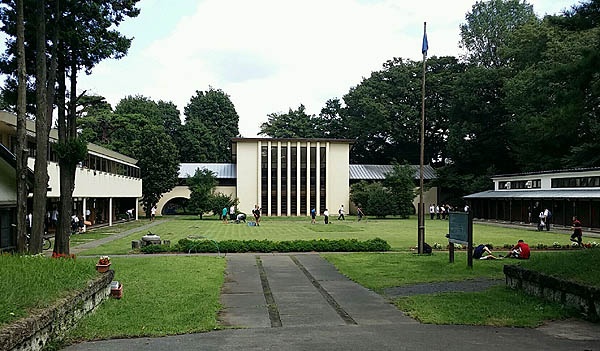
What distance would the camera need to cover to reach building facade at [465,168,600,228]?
39750 mm

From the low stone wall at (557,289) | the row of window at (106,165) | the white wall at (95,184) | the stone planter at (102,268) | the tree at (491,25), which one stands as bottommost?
the low stone wall at (557,289)

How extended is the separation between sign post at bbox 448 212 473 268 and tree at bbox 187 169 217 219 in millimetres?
39907

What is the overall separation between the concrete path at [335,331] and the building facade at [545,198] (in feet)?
102

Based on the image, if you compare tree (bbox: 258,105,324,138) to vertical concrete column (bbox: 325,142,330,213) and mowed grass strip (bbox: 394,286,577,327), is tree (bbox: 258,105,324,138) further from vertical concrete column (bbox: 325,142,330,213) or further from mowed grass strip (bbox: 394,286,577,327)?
mowed grass strip (bbox: 394,286,577,327)

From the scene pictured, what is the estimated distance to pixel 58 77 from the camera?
2084 centimetres

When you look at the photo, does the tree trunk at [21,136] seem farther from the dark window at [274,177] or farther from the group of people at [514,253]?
the dark window at [274,177]

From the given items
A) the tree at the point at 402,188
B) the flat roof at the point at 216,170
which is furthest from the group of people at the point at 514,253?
the flat roof at the point at 216,170

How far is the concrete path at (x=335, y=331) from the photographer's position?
8.18 meters

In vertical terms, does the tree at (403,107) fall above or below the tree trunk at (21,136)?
above

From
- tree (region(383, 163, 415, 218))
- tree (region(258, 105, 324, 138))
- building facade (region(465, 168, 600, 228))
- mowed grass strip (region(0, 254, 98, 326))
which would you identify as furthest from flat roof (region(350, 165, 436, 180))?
mowed grass strip (region(0, 254, 98, 326))

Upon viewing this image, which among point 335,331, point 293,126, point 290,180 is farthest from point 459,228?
point 293,126

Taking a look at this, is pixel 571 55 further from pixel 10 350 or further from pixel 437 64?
pixel 10 350

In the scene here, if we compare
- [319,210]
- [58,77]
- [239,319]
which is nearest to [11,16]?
[58,77]

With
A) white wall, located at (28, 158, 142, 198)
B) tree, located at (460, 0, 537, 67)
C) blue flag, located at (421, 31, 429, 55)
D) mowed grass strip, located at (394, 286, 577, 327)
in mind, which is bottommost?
mowed grass strip, located at (394, 286, 577, 327)
